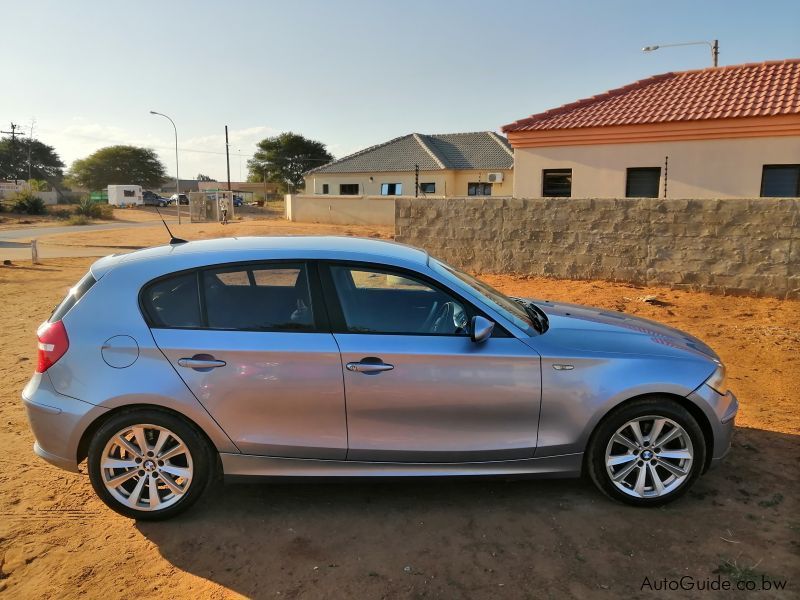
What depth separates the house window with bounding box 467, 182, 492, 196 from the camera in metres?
42.2

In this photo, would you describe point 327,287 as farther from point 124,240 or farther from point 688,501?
point 124,240

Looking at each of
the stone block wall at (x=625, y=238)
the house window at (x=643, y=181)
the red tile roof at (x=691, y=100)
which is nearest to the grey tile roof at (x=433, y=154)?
the red tile roof at (x=691, y=100)

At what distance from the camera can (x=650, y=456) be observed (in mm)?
3439

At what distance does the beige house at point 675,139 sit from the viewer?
14.6 meters

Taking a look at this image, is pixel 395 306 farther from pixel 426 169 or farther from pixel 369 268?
pixel 426 169

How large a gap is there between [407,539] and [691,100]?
1674cm

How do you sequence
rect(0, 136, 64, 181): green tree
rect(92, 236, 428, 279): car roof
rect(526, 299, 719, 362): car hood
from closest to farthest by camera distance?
rect(526, 299, 719, 362): car hood
rect(92, 236, 428, 279): car roof
rect(0, 136, 64, 181): green tree

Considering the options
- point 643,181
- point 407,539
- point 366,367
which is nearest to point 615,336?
point 366,367

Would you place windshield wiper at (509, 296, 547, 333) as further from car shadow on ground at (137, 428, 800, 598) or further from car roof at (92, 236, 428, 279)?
car shadow on ground at (137, 428, 800, 598)

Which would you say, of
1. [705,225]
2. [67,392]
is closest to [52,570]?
→ [67,392]

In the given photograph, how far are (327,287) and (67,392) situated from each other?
61.6 inches

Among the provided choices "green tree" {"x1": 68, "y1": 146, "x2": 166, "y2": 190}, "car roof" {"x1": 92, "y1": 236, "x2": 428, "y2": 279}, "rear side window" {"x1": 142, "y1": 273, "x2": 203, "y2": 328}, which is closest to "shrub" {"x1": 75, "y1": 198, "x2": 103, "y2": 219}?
"green tree" {"x1": 68, "y1": 146, "x2": 166, "y2": 190}

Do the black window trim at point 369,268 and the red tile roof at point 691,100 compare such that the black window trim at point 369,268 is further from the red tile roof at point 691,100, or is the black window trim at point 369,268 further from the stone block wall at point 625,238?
the red tile roof at point 691,100

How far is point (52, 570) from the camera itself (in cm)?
300
